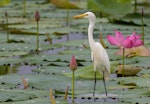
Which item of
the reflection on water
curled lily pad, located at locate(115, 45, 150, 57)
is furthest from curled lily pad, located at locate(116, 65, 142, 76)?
the reflection on water

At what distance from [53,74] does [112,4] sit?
10.3 ft

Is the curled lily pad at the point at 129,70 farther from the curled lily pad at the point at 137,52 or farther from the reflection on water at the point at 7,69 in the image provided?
the reflection on water at the point at 7,69

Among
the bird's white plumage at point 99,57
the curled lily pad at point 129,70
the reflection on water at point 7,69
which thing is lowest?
the reflection on water at point 7,69

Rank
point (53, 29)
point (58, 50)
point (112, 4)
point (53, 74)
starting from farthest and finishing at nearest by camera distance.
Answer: point (112, 4) < point (53, 29) < point (58, 50) < point (53, 74)

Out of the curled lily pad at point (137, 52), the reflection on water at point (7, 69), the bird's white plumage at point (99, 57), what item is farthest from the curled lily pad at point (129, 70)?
the reflection on water at point (7, 69)

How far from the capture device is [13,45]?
579 cm

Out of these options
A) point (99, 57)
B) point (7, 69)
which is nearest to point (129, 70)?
point (99, 57)

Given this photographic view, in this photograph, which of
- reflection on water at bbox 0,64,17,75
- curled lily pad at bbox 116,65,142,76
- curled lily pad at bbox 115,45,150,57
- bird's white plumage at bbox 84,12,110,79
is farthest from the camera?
curled lily pad at bbox 115,45,150,57

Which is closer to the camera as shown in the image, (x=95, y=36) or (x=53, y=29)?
(x=95, y=36)

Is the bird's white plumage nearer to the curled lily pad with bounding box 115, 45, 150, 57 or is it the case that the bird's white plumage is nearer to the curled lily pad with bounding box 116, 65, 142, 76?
the curled lily pad with bounding box 116, 65, 142, 76

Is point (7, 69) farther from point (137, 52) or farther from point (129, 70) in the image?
point (137, 52)

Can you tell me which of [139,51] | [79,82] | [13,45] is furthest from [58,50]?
[79,82]

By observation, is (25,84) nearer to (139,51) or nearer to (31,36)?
(139,51)

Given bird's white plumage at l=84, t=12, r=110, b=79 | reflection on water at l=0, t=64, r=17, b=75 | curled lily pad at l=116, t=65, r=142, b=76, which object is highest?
bird's white plumage at l=84, t=12, r=110, b=79
